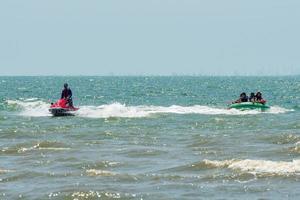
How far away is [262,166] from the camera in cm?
2056

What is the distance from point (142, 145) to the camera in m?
27.4

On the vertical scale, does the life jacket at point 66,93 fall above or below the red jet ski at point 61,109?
above

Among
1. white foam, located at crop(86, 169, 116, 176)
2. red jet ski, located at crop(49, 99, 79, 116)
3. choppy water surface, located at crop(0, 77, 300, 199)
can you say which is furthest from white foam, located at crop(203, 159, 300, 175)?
red jet ski, located at crop(49, 99, 79, 116)

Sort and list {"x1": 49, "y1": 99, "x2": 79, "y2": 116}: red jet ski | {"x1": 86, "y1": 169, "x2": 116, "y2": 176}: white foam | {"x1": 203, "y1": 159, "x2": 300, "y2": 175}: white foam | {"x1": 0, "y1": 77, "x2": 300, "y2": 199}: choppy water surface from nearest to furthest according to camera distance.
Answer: {"x1": 0, "y1": 77, "x2": 300, "y2": 199}: choppy water surface, {"x1": 203, "y1": 159, "x2": 300, "y2": 175}: white foam, {"x1": 86, "y1": 169, "x2": 116, "y2": 176}: white foam, {"x1": 49, "y1": 99, "x2": 79, "y2": 116}: red jet ski

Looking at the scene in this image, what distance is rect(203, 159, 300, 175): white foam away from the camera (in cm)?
1962

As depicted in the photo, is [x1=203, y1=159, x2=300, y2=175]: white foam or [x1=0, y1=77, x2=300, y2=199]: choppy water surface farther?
[x1=203, y1=159, x2=300, y2=175]: white foam

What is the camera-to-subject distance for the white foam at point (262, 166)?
19.6 metres

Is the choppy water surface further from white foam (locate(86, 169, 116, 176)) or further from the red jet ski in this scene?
the red jet ski

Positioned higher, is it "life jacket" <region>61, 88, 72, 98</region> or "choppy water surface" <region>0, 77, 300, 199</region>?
"life jacket" <region>61, 88, 72, 98</region>

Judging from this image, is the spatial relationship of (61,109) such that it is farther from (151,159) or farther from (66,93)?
(151,159)

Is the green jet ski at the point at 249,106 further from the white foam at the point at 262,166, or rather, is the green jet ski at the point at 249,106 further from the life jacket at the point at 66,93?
the white foam at the point at 262,166

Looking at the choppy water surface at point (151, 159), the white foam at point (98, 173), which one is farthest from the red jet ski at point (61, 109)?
the white foam at point (98, 173)

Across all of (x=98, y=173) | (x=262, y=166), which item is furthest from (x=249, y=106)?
(x=98, y=173)

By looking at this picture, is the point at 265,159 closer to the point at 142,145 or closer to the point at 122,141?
the point at 142,145
